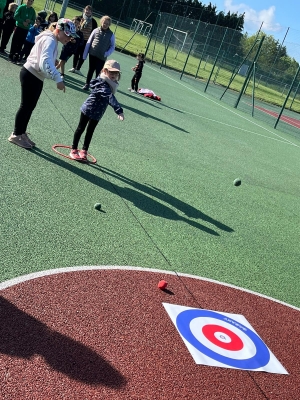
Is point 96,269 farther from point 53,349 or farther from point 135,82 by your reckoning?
point 135,82

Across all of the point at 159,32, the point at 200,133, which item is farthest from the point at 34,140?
the point at 159,32

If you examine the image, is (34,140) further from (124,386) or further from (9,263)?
(124,386)

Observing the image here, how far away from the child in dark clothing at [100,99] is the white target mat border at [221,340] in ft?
12.6

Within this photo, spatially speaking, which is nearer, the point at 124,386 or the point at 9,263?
the point at 124,386

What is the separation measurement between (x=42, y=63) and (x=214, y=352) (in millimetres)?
4814

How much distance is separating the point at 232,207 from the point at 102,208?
3101 mm

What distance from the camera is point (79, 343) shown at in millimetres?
4219

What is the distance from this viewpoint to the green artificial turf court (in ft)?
19.8

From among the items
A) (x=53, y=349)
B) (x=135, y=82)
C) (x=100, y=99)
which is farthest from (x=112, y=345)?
(x=135, y=82)

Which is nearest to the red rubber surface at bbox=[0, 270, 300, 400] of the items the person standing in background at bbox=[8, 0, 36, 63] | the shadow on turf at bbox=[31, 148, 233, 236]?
the shadow on turf at bbox=[31, 148, 233, 236]

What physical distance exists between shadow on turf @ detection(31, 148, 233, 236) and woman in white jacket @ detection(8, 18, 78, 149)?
806 millimetres

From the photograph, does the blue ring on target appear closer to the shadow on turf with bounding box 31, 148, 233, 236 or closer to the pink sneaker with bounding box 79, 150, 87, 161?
the shadow on turf with bounding box 31, 148, 233, 236

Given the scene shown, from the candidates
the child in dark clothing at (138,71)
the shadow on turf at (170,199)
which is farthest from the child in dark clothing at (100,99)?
the child in dark clothing at (138,71)

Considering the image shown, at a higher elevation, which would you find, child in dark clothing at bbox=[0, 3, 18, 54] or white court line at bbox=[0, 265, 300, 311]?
child in dark clothing at bbox=[0, 3, 18, 54]
